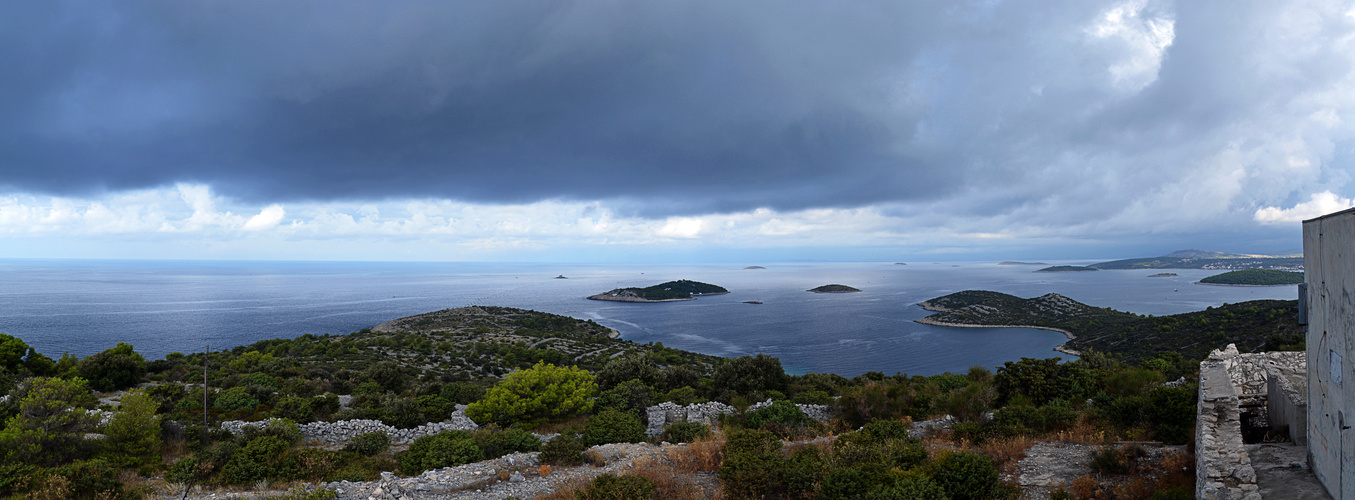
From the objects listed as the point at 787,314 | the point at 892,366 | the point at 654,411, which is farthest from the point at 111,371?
→ the point at 787,314

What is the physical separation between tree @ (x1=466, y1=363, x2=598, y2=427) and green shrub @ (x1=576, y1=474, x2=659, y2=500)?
Answer: 10.1 m

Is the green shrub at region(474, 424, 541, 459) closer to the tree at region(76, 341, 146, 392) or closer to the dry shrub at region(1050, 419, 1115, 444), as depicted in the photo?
the dry shrub at region(1050, 419, 1115, 444)

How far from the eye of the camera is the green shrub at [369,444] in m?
14.2

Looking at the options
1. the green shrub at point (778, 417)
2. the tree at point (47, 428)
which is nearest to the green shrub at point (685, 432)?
the green shrub at point (778, 417)

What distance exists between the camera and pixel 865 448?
11.3 m

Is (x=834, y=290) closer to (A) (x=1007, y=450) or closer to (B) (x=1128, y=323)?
(B) (x=1128, y=323)

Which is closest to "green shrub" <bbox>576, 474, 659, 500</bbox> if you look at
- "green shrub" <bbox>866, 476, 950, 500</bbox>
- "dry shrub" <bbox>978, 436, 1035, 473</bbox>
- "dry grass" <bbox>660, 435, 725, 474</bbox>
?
"dry grass" <bbox>660, 435, 725, 474</bbox>

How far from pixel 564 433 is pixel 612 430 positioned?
5.45ft

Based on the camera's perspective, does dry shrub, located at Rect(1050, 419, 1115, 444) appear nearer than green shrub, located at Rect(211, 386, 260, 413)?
Yes

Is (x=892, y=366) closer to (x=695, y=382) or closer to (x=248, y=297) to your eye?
(x=695, y=382)

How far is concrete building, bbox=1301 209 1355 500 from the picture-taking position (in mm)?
5715

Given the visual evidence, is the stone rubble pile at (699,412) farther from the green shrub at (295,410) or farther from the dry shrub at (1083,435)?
the green shrub at (295,410)

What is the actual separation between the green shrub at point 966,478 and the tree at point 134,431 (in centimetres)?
1762

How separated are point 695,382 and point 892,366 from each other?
4913cm
